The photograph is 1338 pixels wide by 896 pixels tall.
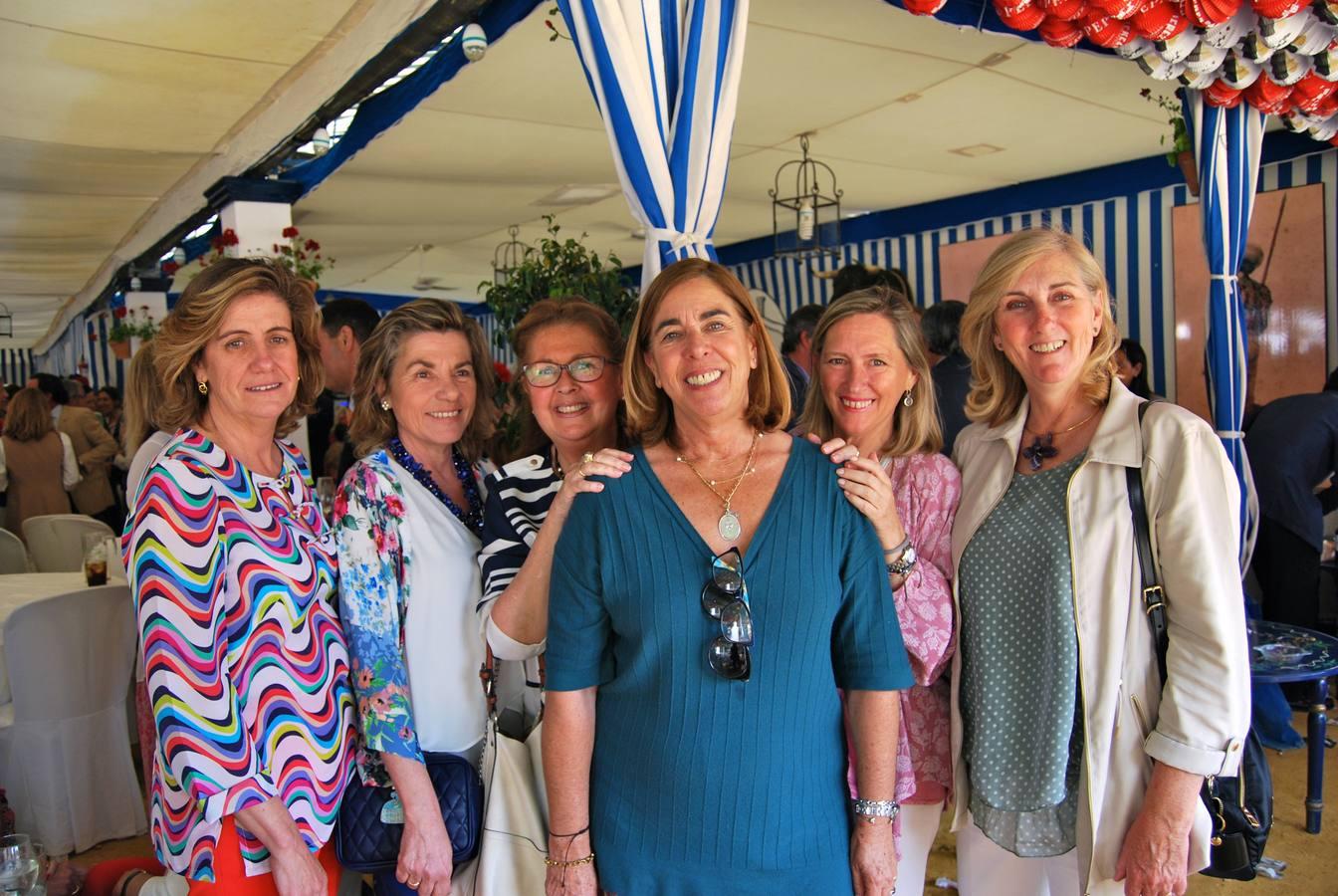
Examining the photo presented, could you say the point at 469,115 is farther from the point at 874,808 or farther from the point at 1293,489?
the point at 1293,489

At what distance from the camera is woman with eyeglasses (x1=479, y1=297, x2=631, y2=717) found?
175cm

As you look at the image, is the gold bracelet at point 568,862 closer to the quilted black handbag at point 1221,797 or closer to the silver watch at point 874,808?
the silver watch at point 874,808

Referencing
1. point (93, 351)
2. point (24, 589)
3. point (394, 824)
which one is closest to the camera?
point (394, 824)

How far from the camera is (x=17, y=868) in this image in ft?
6.15

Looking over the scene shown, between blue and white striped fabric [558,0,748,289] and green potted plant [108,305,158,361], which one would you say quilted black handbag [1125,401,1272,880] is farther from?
green potted plant [108,305,158,361]

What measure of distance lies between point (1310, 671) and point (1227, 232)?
2.22 m

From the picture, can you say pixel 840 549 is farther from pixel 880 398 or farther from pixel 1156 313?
pixel 1156 313

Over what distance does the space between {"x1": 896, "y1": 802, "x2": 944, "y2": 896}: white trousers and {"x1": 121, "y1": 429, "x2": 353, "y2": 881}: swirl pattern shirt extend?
1.17m

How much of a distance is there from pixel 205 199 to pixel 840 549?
632 cm

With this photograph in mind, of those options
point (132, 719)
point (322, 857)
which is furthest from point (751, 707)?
Answer: point (132, 719)

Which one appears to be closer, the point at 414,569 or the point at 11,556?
the point at 414,569

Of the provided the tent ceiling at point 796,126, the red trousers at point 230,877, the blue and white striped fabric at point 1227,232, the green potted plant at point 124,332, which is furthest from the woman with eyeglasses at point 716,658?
the green potted plant at point 124,332

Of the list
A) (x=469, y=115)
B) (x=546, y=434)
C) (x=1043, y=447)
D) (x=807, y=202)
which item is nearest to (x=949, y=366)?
(x=1043, y=447)

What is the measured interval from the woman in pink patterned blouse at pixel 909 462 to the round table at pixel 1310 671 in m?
2.00
